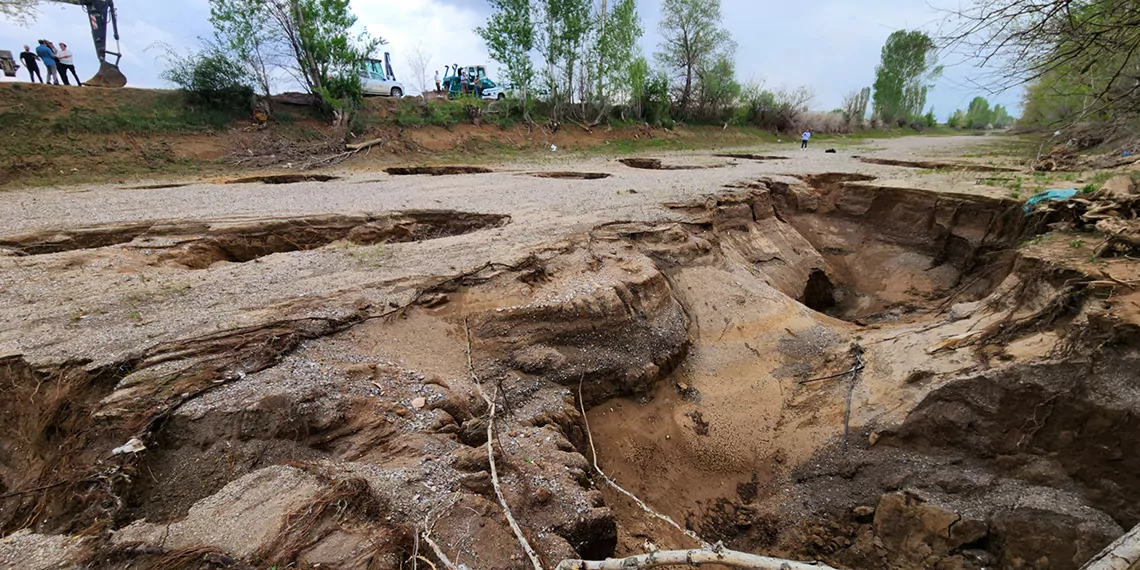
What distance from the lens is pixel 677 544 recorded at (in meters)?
3.66

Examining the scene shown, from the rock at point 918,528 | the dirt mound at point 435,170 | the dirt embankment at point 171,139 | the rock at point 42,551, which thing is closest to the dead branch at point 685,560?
the rock at point 42,551

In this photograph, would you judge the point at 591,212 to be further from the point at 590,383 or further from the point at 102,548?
the point at 102,548

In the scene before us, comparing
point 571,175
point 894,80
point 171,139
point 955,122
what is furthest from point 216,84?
Result: point 955,122

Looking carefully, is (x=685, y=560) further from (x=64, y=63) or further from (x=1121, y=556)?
(x=64, y=63)

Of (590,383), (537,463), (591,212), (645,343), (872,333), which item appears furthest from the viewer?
(591,212)

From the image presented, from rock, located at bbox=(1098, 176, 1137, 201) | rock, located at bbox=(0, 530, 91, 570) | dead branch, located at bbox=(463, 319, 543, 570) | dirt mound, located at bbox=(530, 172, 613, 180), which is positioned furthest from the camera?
dirt mound, located at bbox=(530, 172, 613, 180)

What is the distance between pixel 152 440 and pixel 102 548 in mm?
701

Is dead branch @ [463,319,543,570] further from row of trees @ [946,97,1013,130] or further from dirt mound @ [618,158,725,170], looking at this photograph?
row of trees @ [946,97,1013,130]

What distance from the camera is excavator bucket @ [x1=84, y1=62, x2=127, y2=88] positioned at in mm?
15734

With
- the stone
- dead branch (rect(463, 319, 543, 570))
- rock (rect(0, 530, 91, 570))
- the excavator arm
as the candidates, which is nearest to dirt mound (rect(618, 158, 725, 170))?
dead branch (rect(463, 319, 543, 570))

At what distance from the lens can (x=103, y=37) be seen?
15.5m

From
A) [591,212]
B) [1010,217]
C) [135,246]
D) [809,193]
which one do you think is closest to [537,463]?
[591,212]

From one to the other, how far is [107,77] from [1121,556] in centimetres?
2320

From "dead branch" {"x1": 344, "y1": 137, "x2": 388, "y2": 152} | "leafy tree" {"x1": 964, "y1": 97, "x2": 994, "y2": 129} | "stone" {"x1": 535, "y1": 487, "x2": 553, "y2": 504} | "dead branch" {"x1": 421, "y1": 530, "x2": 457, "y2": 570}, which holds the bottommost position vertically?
"stone" {"x1": 535, "y1": 487, "x2": 553, "y2": 504}
